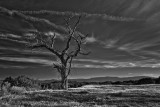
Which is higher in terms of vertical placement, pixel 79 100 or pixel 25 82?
pixel 25 82

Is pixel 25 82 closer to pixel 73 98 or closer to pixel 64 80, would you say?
pixel 64 80

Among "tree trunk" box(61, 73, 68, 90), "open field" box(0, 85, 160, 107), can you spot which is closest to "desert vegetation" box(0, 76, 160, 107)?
"open field" box(0, 85, 160, 107)

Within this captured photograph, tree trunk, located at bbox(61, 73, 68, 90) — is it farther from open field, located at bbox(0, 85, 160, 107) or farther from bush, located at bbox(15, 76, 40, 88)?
open field, located at bbox(0, 85, 160, 107)

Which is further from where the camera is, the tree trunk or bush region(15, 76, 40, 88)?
the tree trunk

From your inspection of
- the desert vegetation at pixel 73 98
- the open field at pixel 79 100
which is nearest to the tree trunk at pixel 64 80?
the desert vegetation at pixel 73 98

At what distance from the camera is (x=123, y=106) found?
14953 millimetres

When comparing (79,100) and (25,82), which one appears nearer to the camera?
(79,100)

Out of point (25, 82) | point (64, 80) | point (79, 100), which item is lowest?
Result: point (79, 100)

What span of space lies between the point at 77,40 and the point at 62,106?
34.2 metres

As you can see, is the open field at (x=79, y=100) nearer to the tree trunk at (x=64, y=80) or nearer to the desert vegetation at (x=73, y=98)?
the desert vegetation at (x=73, y=98)

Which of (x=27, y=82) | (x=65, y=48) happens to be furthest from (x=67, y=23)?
(x=27, y=82)

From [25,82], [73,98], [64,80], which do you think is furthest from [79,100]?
[64,80]

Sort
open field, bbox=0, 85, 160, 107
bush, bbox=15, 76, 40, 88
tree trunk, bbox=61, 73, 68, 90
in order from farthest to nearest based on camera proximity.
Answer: tree trunk, bbox=61, 73, 68, 90, bush, bbox=15, 76, 40, 88, open field, bbox=0, 85, 160, 107

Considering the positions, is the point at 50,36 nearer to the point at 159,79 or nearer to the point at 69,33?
the point at 69,33
